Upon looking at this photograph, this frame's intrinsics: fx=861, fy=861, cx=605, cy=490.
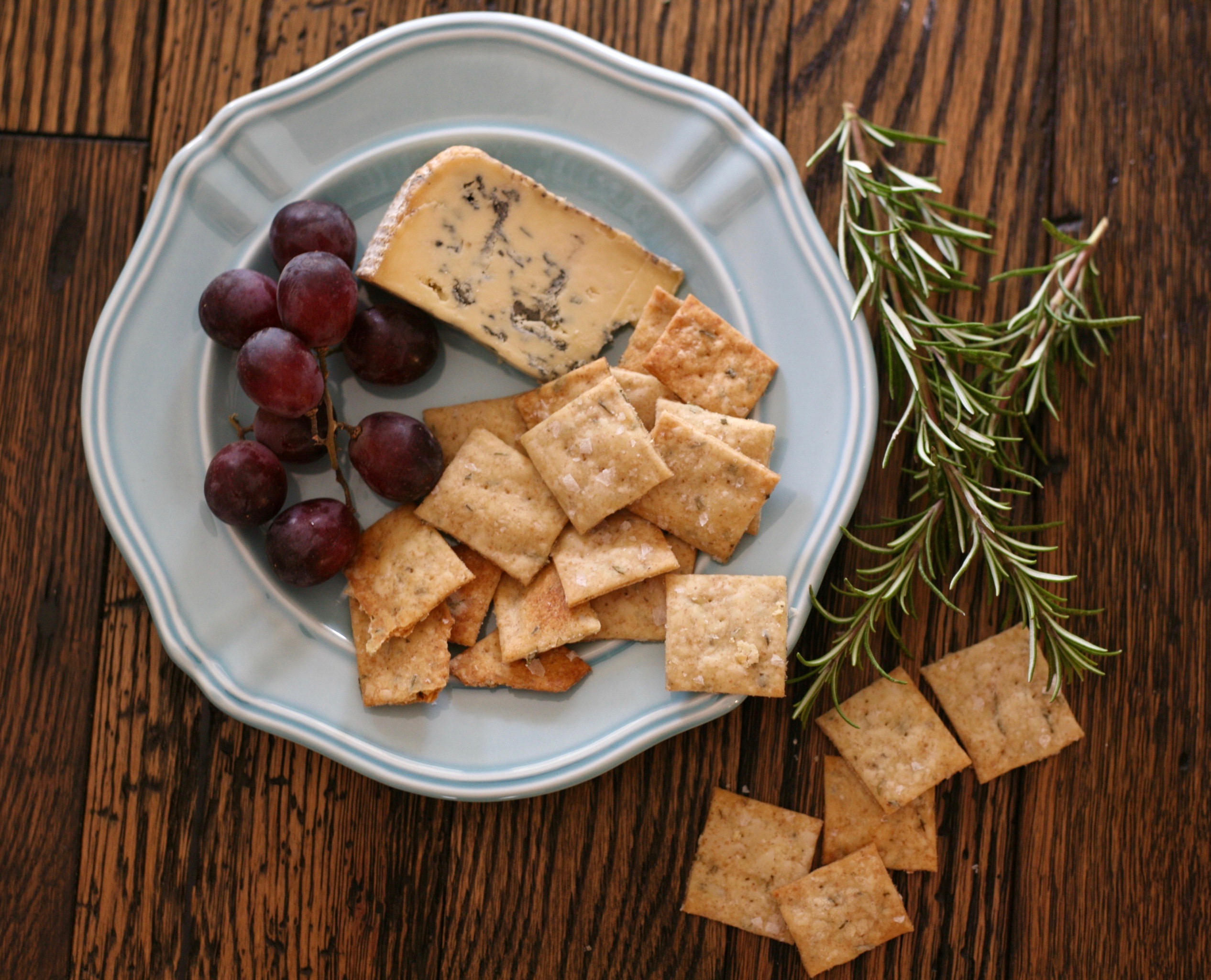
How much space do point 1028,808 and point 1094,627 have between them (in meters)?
0.31

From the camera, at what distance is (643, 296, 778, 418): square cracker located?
1.31m

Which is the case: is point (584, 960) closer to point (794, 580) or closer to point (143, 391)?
→ point (794, 580)

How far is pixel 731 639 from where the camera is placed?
1.25m

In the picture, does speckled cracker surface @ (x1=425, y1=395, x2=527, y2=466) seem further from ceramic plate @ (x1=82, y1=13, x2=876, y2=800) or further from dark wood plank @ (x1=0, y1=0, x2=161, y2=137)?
dark wood plank @ (x1=0, y1=0, x2=161, y2=137)

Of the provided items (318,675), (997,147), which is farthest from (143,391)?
(997,147)

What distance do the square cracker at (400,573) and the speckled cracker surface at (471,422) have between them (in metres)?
0.12

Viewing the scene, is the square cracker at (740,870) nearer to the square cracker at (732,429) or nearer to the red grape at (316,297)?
the square cracker at (732,429)

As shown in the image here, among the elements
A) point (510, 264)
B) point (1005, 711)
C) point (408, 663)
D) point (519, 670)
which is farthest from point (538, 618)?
point (1005, 711)

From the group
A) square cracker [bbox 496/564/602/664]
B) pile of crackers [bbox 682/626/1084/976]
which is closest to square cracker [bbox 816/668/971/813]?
pile of crackers [bbox 682/626/1084/976]

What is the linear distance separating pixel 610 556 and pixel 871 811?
23.2 inches

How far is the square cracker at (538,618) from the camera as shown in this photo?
1.27 metres

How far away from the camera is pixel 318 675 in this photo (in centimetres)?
133

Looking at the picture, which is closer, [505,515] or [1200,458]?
[505,515]

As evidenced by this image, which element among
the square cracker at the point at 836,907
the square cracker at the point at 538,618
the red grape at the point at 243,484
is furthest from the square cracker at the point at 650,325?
the square cracker at the point at 836,907
